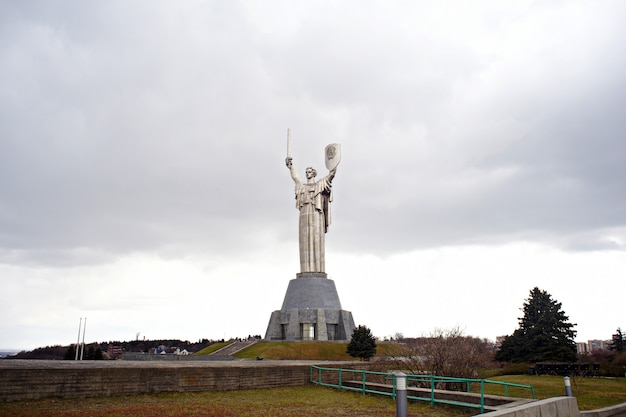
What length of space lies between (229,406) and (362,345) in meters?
18.1

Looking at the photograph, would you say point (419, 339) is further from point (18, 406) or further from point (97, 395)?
point (18, 406)

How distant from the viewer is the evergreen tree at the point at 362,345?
89.9 ft

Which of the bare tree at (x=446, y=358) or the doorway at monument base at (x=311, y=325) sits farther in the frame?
the doorway at monument base at (x=311, y=325)

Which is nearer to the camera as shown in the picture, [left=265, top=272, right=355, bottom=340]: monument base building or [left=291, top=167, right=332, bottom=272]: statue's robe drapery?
[left=265, top=272, right=355, bottom=340]: monument base building

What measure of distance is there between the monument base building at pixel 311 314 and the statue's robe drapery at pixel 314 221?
104cm

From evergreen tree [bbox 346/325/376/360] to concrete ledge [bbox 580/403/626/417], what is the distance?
16.9 meters

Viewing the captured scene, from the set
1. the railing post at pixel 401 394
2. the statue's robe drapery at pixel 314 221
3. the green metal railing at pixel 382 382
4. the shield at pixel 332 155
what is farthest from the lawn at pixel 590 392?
the shield at pixel 332 155

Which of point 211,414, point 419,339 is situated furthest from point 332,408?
point 419,339

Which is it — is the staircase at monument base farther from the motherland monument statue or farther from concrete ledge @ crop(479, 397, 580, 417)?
concrete ledge @ crop(479, 397, 580, 417)

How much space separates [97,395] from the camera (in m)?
10.8

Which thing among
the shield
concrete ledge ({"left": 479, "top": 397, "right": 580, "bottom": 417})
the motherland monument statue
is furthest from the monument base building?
concrete ledge ({"left": 479, "top": 397, "right": 580, "bottom": 417})

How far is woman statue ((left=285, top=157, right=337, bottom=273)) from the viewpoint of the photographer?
38062 mm

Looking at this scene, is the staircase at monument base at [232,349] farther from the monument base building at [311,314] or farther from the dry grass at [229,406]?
the dry grass at [229,406]

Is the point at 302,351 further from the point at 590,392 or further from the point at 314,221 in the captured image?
the point at 590,392
